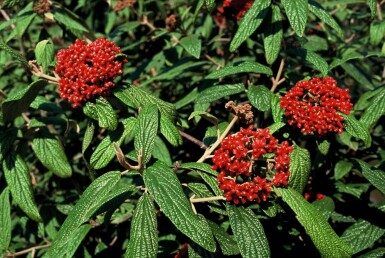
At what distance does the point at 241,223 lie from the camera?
205cm

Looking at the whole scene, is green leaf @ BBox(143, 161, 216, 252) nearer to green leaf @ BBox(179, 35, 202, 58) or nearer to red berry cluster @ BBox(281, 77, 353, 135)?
red berry cluster @ BBox(281, 77, 353, 135)

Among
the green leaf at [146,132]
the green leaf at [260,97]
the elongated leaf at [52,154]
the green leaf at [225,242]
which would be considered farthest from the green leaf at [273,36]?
the elongated leaf at [52,154]

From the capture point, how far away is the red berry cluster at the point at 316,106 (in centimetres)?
226

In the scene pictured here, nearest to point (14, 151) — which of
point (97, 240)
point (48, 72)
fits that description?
point (48, 72)

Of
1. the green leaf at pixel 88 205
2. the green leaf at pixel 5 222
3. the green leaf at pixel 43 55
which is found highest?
the green leaf at pixel 43 55

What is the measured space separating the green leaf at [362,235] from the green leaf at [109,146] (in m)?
1.36

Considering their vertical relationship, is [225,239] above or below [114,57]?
below

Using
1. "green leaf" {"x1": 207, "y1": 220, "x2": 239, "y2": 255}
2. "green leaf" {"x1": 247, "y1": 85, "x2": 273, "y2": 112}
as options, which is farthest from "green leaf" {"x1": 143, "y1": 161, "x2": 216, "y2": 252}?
"green leaf" {"x1": 247, "y1": 85, "x2": 273, "y2": 112}

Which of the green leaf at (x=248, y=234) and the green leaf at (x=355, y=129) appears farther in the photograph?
the green leaf at (x=355, y=129)

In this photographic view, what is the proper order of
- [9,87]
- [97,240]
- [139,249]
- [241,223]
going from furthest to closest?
[9,87] < [97,240] < [241,223] < [139,249]

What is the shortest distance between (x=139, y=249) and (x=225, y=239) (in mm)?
538

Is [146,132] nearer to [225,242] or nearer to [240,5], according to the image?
[225,242]

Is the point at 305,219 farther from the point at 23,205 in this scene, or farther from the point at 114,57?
the point at 23,205

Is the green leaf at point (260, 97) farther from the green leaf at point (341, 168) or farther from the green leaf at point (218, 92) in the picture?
the green leaf at point (341, 168)
